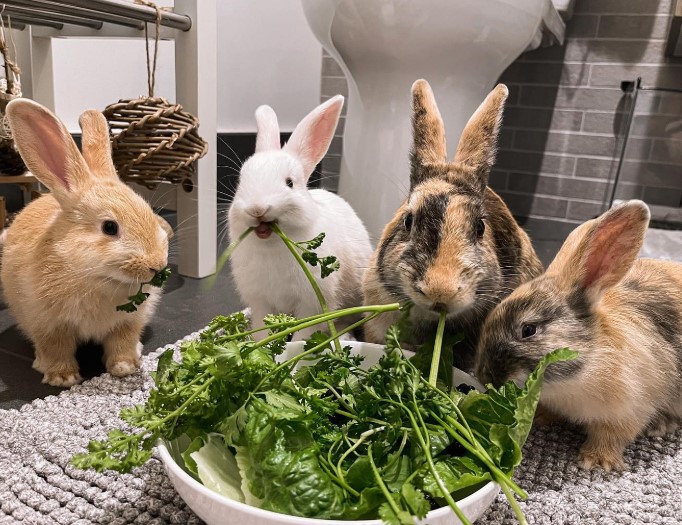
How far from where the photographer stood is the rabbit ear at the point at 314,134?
1.05m

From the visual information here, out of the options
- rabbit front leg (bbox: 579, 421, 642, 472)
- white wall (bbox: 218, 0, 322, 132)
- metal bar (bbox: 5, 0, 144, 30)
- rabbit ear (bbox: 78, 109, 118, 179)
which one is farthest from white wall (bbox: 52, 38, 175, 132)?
rabbit front leg (bbox: 579, 421, 642, 472)

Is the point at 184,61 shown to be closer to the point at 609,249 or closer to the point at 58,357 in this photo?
the point at 58,357

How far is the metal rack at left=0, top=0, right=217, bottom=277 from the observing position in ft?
4.66

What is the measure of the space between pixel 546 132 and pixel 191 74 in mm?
1679

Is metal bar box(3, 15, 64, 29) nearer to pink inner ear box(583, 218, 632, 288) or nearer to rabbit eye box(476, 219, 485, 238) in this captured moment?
rabbit eye box(476, 219, 485, 238)

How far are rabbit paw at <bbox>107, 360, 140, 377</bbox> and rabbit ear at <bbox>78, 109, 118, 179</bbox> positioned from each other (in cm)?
34

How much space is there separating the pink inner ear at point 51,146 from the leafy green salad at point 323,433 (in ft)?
1.46

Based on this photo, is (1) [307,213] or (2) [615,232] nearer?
(2) [615,232]

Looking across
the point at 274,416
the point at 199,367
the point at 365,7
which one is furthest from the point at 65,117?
→ the point at 274,416

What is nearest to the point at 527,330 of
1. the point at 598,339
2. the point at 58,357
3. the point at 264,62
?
the point at 598,339

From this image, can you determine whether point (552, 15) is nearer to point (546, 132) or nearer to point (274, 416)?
point (546, 132)

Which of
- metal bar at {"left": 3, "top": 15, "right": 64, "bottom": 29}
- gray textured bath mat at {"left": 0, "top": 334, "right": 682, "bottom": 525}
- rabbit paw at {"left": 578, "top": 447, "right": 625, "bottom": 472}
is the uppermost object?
metal bar at {"left": 3, "top": 15, "right": 64, "bottom": 29}

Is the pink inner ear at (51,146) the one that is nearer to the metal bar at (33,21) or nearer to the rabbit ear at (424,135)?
the rabbit ear at (424,135)

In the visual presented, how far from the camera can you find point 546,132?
2553 millimetres
